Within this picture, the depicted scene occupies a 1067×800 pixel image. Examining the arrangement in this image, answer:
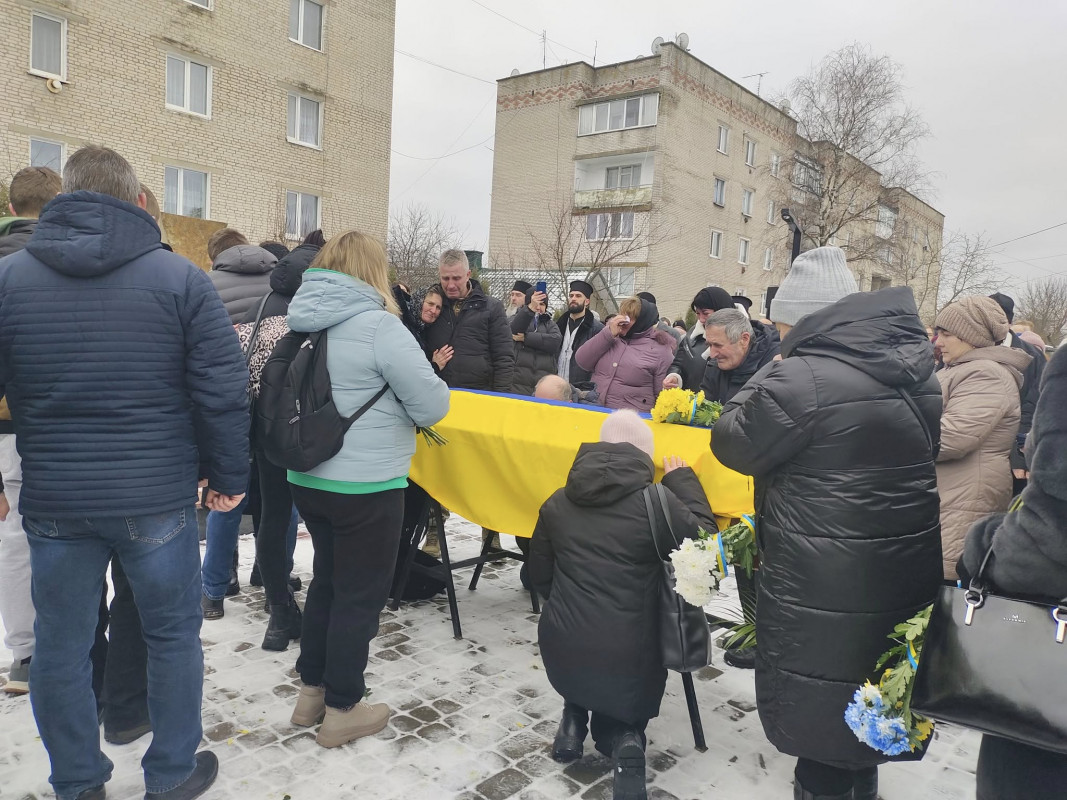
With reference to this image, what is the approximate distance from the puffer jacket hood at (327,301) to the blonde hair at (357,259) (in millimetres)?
41

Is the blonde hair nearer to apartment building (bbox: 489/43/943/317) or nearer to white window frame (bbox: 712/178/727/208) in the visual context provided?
apartment building (bbox: 489/43/943/317)

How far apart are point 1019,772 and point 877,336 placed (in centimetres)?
122

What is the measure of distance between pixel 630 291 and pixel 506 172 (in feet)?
29.6

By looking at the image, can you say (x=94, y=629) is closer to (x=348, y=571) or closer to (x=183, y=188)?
(x=348, y=571)

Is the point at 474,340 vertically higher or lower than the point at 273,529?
higher

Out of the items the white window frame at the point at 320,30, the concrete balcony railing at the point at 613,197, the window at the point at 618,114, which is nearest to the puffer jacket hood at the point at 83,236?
the white window frame at the point at 320,30

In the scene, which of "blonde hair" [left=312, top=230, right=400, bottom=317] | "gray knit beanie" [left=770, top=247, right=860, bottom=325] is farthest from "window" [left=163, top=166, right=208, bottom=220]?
"gray knit beanie" [left=770, top=247, right=860, bottom=325]

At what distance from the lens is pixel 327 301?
2848 millimetres

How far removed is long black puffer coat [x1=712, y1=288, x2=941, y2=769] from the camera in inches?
87.3

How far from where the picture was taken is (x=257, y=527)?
3832mm

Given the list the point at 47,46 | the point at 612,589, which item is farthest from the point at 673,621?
the point at 47,46

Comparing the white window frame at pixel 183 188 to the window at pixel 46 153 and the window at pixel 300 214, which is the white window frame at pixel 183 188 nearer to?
the window at pixel 300 214

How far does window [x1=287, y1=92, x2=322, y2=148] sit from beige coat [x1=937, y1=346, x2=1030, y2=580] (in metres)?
19.0

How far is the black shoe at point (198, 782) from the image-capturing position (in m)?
2.52
